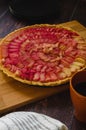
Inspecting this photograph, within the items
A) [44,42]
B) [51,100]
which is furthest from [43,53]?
[51,100]

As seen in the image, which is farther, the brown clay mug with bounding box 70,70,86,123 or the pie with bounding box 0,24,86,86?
the pie with bounding box 0,24,86,86

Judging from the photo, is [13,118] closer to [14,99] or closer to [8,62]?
[14,99]

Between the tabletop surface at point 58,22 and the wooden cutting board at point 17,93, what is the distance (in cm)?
1

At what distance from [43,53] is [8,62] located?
12cm

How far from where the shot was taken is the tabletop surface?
2.29ft

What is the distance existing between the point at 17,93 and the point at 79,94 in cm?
22

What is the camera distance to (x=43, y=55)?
86 cm

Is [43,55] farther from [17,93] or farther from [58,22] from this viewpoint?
[58,22]

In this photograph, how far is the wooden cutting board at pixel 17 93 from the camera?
730 mm

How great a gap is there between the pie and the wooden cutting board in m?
0.02

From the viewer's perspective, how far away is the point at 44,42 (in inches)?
36.3

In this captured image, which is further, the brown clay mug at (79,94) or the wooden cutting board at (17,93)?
the wooden cutting board at (17,93)

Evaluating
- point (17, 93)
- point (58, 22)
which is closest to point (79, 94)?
point (17, 93)

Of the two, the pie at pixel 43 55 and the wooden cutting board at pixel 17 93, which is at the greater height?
the pie at pixel 43 55
